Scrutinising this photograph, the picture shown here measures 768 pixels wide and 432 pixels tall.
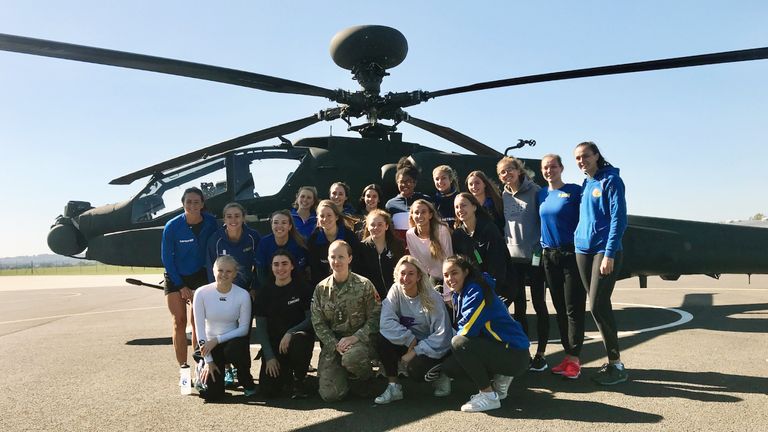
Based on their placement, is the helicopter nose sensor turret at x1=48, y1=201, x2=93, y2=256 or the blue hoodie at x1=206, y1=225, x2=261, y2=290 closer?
the blue hoodie at x1=206, y1=225, x2=261, y2=290

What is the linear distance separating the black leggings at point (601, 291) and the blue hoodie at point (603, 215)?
8 cm

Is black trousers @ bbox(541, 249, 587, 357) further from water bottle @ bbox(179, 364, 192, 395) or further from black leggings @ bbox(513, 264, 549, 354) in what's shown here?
water bottle @ bbox(179, 364, 192, 395)

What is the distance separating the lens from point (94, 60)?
473cm

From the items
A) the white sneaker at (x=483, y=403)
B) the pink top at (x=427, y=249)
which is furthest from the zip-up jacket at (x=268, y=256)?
the white sneaker at (x=483, y=403)

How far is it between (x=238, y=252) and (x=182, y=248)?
0.52 metres

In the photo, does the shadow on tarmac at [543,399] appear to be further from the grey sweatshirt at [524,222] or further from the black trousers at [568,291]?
the grey sweatshirt at [524,222]

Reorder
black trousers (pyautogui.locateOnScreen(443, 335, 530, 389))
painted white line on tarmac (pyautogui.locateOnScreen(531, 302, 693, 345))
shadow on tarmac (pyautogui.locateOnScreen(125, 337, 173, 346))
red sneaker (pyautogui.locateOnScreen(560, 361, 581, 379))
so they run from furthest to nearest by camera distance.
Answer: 1. shadow on tarmac (pyautogui.locateOnScreen(125, 337, 173, 346))
2. painted white line on tarmac (pyautogui.locateOnScreen(531, 302, 693, 345))
3. red sneaker (pyautogui.locateOnScreen(560, 361, 581, 379))
4. black trousers (pyautogui.locateOnScreen(443, 335, 530, 389))

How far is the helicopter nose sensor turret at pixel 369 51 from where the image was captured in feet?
21.5

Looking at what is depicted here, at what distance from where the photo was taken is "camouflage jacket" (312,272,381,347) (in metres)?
4.07

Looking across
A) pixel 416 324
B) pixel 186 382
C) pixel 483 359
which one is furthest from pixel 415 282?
pixel 186 382

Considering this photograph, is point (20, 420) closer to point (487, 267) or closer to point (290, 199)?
point (487, 267)

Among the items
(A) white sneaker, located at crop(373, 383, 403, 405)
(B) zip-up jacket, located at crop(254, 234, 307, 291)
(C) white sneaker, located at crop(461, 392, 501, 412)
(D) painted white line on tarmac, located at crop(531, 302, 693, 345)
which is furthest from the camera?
(D) painted white line on tarmac, located at crop(531, 302, 693, 345)

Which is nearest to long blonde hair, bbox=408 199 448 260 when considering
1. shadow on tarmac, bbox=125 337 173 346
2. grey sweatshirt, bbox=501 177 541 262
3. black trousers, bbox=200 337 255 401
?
grey sweatshirt, bbox=501 177 541 262

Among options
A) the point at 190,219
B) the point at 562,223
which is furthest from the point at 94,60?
the point at 562,223
